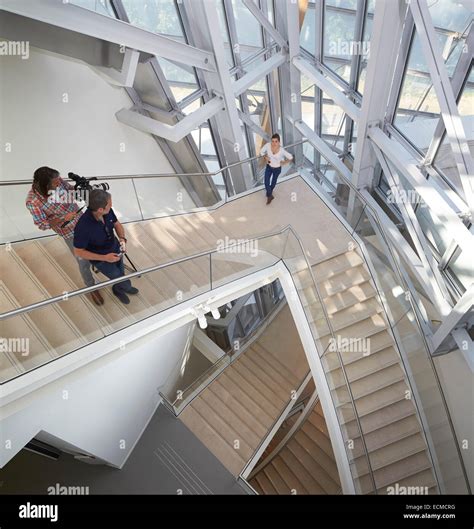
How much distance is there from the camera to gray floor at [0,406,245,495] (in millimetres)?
9250

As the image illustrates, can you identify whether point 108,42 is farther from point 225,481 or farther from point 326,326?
point 225,481

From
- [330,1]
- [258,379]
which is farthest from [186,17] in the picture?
[258,379]

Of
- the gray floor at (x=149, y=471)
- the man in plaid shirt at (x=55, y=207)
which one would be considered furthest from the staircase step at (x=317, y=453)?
the man in plaid shirt at (x=55, y=207)

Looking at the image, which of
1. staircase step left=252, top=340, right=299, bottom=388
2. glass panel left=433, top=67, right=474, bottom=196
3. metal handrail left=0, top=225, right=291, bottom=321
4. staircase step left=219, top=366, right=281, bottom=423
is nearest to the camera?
metal handrail left=0, top=225, right=291, bottom=321

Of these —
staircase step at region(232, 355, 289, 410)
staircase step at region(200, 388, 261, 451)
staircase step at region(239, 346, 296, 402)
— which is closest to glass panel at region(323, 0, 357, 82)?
staircase step at region(239, 346, 296, 402)

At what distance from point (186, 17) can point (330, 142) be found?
5312 mm

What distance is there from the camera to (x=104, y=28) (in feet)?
21.5

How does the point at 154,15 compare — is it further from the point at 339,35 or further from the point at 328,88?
the point at 339,35

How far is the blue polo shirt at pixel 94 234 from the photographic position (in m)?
4.83

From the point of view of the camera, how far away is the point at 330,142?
1195cm

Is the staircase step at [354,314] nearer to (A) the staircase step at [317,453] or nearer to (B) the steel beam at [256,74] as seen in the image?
(B) the steel beam at [256,74]

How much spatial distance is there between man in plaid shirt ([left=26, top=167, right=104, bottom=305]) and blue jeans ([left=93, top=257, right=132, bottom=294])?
17cm

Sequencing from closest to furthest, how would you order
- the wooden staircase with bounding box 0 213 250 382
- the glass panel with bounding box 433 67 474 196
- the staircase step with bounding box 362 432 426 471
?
the wooden staircase with bounding box 0 213 250 382 < the glass panel with bounding box 433 67 474 196 < the staircase step with bounding box 362 432 426 471

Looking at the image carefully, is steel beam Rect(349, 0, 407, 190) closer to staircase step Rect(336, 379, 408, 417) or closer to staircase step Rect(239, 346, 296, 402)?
staircase step Rect(336, 379, 408, 417)
